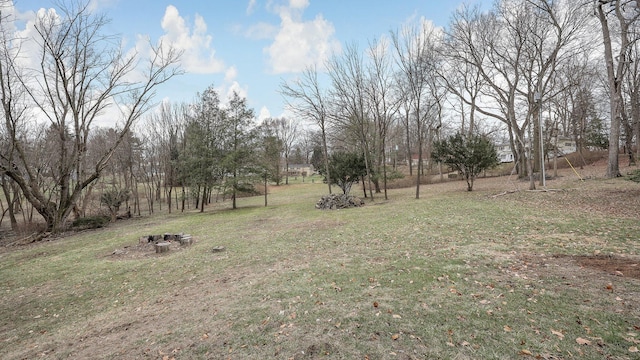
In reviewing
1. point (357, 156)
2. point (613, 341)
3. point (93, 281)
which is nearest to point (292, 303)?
point (613, 341)

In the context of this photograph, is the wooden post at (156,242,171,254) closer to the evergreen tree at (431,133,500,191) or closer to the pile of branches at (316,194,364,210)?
the pile of branches at (316,194,364,210)

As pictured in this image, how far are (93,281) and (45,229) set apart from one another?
10.3 metres

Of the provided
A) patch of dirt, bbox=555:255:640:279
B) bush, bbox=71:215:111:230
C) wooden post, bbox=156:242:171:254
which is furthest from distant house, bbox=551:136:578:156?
bush, bbox=71:215:111:230

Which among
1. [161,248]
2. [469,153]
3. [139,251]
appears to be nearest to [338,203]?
[469,153]

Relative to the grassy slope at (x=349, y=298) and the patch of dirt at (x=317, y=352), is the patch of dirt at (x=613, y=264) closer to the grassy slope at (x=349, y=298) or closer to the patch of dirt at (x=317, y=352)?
the grassy slope at (x=349, y=298)

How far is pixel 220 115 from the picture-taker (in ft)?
57.8

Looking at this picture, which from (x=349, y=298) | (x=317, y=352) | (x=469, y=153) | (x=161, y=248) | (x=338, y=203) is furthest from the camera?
(x=469, y=153)

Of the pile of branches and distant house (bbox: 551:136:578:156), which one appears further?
distant house (bbox: 551:136:578:156)

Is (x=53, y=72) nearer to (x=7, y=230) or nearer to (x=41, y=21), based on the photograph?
(x=41, y=21)

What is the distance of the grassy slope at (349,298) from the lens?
10.1 feet

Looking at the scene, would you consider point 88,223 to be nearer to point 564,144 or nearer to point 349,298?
point 349,298

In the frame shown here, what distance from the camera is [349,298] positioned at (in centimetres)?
420

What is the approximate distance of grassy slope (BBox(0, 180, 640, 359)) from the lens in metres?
3.07

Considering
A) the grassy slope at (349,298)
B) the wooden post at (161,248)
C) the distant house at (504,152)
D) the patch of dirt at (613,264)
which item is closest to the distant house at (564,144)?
the distant house at (504,152)
